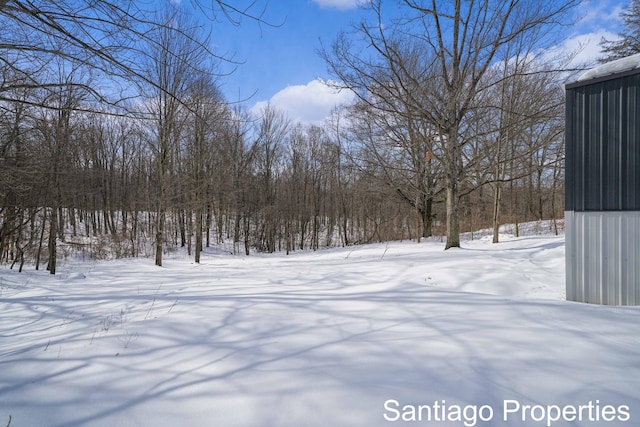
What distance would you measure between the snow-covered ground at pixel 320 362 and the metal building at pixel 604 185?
0.91 meters

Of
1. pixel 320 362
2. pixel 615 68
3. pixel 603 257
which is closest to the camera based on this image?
pixel 320 362

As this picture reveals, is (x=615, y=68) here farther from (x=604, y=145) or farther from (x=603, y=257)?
(x=603, y=257)

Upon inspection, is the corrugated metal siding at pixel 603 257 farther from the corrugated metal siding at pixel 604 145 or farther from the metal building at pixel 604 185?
the corrugated metal siding at pixel 604 145

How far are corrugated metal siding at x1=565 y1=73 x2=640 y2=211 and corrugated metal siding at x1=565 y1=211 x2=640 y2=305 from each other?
182 millimetres

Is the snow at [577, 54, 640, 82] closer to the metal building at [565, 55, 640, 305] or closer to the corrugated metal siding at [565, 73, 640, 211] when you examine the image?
the metal building at [565, 55, 640, 305]

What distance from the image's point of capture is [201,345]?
2873 mm

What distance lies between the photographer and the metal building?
14.9 feet

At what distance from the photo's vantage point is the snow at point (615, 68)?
4.55 meters

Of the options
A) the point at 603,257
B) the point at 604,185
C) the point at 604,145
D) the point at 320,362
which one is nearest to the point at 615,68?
the point at 604,145

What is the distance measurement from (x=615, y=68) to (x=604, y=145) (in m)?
1.10

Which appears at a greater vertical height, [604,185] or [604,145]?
[604,145]

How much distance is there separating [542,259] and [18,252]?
17087mm

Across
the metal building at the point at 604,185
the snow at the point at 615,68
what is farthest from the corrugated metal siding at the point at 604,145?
the snow at the point at 615,68

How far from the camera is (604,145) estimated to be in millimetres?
4746
